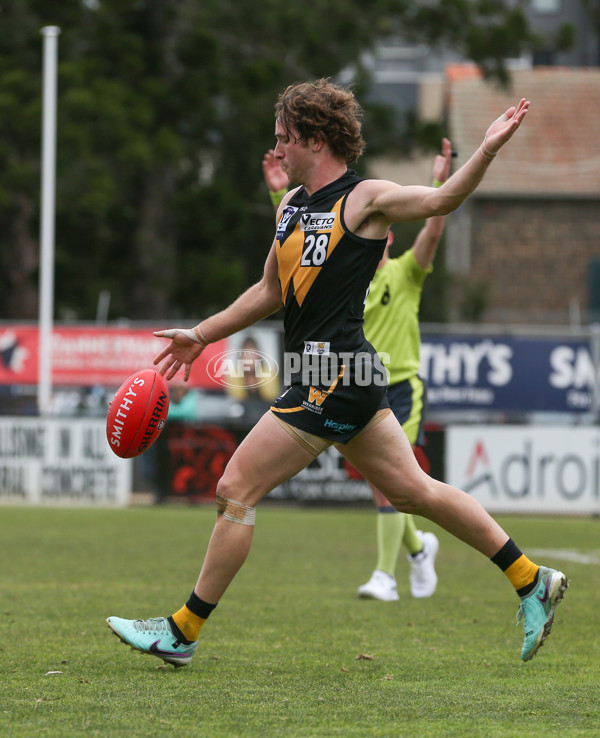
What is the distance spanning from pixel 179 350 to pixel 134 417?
0.35 metres

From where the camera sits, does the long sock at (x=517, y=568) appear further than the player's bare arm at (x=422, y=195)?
Yes

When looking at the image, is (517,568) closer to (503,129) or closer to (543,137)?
(503,129)

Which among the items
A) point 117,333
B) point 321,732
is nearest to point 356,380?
point 321,732

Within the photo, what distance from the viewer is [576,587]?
28.8ft

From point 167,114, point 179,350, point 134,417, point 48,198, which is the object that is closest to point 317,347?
point 179,350

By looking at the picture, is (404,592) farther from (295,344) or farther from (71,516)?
(71,516)

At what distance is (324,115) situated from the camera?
5227 mm

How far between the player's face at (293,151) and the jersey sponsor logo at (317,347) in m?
0.65

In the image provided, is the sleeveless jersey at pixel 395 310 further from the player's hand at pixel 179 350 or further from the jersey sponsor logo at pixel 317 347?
the jersey sponsor logo at pixel 317 347

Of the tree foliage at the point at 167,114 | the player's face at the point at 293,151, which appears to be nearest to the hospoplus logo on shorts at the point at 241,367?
the player's face at the point at 293,151

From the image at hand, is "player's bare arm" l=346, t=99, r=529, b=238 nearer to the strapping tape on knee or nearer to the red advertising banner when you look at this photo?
the strapping tape on knee

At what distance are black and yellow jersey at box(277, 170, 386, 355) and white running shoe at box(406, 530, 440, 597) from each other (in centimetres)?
330

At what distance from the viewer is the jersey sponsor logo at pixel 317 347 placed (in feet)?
17.1

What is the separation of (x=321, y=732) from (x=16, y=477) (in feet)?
45.5
